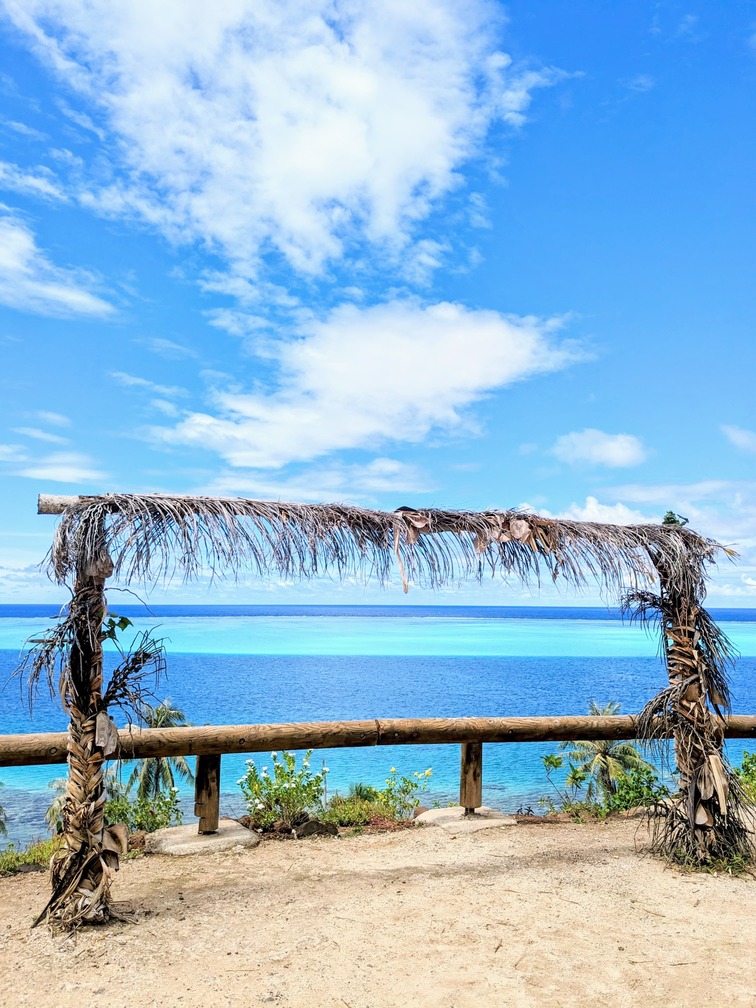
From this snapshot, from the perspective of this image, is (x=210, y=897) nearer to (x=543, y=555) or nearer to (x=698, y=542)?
(x=543, y=555)

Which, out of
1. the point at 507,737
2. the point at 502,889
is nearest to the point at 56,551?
the point at 502,889

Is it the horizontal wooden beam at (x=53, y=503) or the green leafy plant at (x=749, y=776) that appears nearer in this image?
the horizontal wooden beam at (x=53, y=503)

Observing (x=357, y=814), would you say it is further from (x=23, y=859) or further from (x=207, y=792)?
(x=23, y=859)

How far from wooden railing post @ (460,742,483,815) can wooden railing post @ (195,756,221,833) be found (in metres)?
2.01

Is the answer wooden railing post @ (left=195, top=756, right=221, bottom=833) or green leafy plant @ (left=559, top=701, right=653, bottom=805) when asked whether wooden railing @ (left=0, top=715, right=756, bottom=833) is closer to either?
wooden railing post @ (left=195, top=756, right=221, bottom=833)

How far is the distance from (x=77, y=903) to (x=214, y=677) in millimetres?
50907

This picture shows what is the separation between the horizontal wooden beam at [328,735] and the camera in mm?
4594

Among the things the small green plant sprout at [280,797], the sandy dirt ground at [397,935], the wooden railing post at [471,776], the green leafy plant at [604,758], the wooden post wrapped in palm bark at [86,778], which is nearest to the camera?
the sandy dirt ground at [397,935]

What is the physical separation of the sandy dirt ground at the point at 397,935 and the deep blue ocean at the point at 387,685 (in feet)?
5.10

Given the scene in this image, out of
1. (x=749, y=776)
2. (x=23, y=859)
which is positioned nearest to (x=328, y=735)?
(x=23, y=859)

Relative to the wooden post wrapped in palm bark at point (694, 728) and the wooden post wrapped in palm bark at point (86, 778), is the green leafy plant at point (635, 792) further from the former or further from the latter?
the wooden post wrapped in palm bark at point (86, 778)

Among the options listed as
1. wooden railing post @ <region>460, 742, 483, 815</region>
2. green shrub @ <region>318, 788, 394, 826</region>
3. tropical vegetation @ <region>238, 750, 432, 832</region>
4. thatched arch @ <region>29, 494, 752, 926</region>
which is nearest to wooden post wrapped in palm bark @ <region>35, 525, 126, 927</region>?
thatched arch @ <region>29, 494, 752, 926</region>

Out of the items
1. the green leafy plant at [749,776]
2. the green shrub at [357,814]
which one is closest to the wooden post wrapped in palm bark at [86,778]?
the green shrub at [357,814]

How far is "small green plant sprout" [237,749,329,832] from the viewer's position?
5734 millimetres
